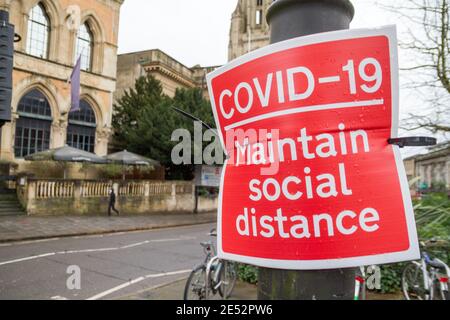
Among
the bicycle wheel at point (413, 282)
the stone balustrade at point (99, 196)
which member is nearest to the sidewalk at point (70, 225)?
the stone balustrade at point (99, 196)

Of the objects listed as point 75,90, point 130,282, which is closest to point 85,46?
point 75,90

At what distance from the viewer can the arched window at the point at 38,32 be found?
22.2 m

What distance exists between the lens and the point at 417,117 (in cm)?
846

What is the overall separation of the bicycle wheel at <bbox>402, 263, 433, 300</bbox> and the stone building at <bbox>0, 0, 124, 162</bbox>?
21.9 m

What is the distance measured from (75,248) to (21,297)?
15.7ft

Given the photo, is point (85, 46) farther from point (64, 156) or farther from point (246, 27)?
point (246, 27)

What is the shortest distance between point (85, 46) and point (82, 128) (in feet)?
21.3

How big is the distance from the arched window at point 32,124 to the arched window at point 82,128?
1671 millimetres

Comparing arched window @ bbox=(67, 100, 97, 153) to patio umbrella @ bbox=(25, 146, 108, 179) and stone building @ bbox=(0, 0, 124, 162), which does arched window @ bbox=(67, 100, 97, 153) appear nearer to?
stone building @ bbox=(0, 0, 124, 162)

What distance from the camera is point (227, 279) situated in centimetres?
568

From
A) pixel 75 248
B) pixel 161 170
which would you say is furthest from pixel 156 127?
pixel 75 248

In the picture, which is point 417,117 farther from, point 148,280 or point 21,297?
point 21,297

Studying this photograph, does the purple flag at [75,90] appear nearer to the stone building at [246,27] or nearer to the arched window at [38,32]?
the arched window at [38,32]

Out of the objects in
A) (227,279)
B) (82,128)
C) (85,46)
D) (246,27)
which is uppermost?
(246,27)
